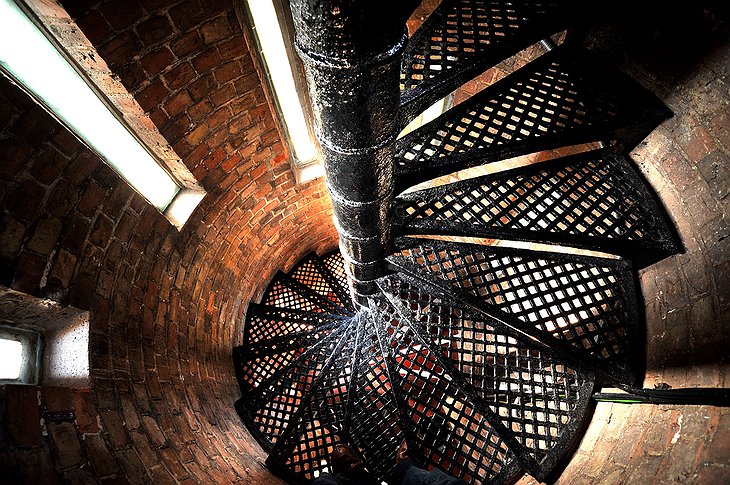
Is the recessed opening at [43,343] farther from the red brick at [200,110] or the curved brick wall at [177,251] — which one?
the red brick at [200,110]

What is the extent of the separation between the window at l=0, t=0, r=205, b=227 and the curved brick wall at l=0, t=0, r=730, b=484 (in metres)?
0.21

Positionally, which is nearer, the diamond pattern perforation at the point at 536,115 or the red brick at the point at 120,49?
the red brick at the point at 120,49

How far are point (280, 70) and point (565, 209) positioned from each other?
252 cm

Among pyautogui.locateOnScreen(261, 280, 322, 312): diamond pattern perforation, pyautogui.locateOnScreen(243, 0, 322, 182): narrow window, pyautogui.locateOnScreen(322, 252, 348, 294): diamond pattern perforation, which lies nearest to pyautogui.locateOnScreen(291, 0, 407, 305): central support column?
pyautogui.locateOnScreen(243, 0, 322, 182): narrow window

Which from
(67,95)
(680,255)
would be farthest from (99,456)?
(680,255)

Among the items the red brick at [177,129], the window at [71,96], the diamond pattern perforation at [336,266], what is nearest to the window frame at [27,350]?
the window at [71,96]

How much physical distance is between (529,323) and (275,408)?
3.29m

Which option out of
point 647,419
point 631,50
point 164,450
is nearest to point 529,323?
point 647,419

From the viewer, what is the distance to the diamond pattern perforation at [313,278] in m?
6.47

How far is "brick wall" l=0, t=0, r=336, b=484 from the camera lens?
62.9 inches

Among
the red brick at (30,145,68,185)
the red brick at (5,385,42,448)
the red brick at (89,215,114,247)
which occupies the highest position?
the red brick at (30,145,68,185)

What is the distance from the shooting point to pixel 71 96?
1.90 meters

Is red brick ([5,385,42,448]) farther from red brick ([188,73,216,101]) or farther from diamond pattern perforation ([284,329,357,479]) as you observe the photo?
diamond pattern perforation ([284,329,357,479])

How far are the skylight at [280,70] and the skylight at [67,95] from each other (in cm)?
117
